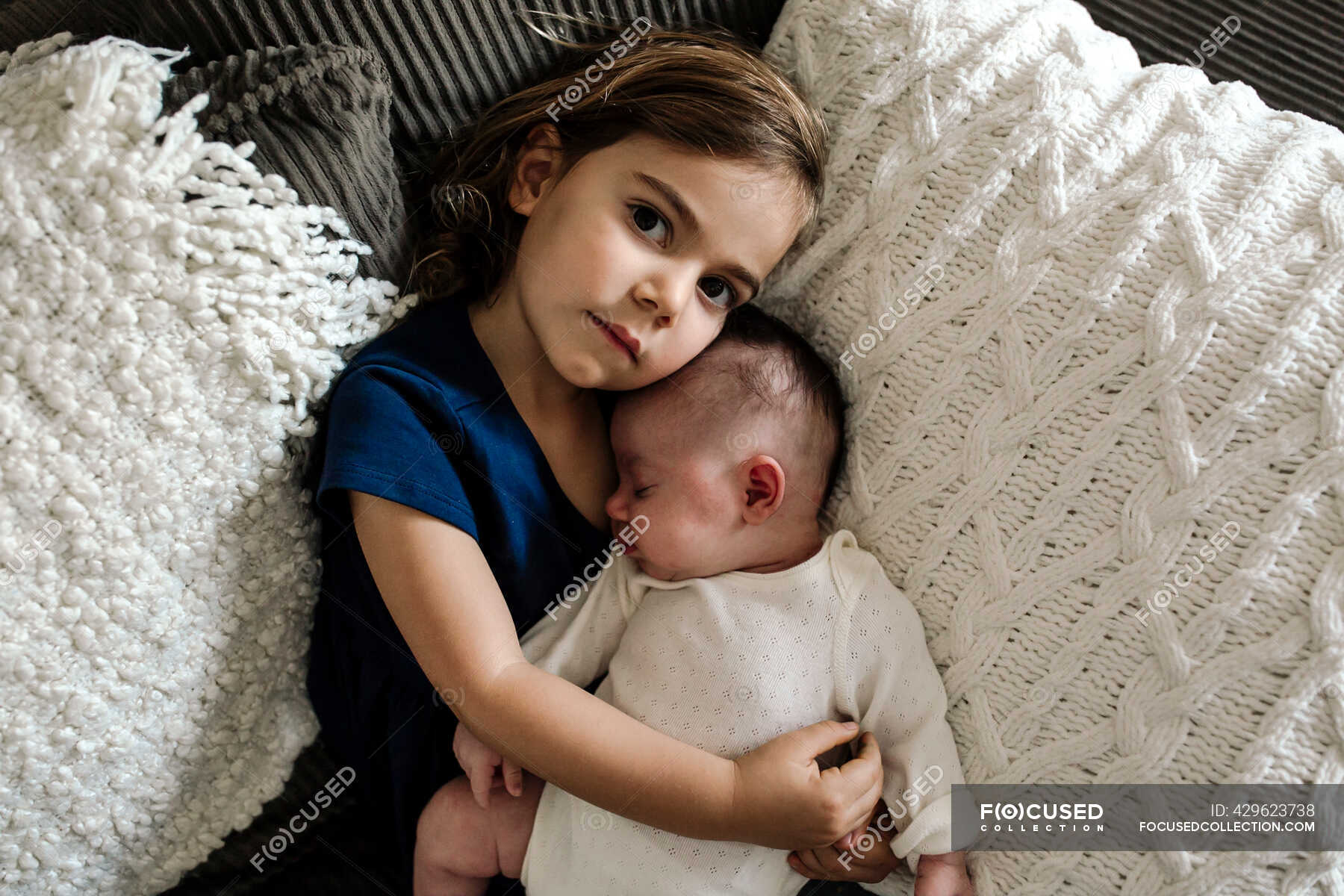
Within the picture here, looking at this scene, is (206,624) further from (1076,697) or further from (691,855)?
Answer: (1076,697)

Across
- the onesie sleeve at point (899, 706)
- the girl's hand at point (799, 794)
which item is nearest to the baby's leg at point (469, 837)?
the girl's hand at point (799, 794)

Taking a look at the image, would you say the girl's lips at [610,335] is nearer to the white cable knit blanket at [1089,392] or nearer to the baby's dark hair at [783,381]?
the baby's dark hair at [783,381]

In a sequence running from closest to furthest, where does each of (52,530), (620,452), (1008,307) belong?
(52,530) < (1008,307) < (620,452)

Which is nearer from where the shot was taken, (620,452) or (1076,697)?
(1076,697)

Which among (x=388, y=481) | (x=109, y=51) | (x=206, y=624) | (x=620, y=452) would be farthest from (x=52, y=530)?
(x=620, y=452)

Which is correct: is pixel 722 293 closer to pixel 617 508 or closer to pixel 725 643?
Answer: pixel 617 508

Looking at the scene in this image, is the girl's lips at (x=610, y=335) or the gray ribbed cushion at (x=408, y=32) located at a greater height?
the gray ribbed cushion at (x=408, y=32)

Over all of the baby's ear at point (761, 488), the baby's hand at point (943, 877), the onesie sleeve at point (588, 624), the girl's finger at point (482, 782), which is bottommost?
the baby's hand at point (943, 877)

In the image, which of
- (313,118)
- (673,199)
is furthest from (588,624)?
(313,118)

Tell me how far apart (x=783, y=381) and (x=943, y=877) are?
0.51 m

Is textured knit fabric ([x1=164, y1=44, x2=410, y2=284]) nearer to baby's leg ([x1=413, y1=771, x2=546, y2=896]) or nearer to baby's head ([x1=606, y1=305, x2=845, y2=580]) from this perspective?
baby's head ([x1=606, y1=305, x2=845, y2=580])

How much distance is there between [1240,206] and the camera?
31.9 inches

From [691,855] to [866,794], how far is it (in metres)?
0.17

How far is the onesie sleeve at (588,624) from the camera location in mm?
956
